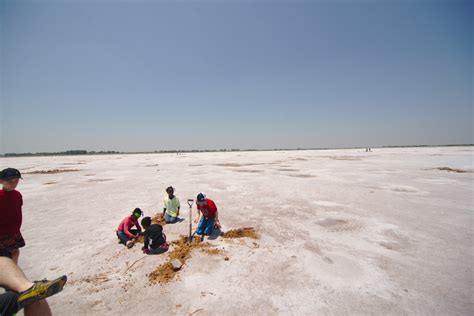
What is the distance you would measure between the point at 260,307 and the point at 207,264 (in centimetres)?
170

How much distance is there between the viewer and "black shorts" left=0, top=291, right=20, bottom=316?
2.33 m

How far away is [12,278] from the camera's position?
8.91ft

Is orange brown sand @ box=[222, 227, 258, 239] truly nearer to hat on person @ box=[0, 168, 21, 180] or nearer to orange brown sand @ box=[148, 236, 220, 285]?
orange brown sand @ box=[148, 236, 220, 285]

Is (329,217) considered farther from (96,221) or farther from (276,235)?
(96,221)

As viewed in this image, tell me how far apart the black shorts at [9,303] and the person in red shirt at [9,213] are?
5.84ft

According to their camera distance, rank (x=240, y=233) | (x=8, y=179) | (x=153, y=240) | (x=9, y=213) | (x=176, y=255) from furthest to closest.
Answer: (x=240, y=233) < (x=153, y=240) < (x=176, y=255) < (x=9, y=213) < (x=8, y=179)

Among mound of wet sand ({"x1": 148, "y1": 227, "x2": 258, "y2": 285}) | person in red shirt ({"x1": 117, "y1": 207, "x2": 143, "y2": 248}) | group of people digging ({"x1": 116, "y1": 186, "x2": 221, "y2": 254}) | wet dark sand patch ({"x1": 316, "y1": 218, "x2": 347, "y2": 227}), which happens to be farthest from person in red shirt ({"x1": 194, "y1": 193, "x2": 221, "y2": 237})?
wet dark sand patch ({"x1": 316, "y1": 218, "x2": 347, "y2": 227})

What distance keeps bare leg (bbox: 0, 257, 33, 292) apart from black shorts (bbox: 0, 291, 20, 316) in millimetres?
161

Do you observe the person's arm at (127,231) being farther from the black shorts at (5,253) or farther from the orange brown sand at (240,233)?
the orange brown sand at (240,233)

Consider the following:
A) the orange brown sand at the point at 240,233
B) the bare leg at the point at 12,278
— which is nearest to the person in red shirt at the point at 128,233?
the orange brown sand at the point at 240,233

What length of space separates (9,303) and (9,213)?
2.04m

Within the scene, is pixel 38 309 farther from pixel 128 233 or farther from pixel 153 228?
pixel 128 233

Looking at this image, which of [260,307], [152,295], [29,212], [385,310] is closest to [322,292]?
[385,310]

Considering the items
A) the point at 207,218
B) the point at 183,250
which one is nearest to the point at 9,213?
the point at 183,250
